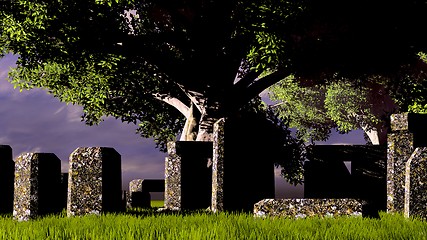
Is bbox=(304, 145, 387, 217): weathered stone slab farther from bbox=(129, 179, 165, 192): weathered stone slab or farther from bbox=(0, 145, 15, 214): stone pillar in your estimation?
bbox=(0, 145, 15, 214): stone pillar

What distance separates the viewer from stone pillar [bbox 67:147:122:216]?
1131 cm

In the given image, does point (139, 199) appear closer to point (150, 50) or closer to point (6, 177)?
point (150, 50)

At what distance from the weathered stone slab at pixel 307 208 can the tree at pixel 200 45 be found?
406 inches

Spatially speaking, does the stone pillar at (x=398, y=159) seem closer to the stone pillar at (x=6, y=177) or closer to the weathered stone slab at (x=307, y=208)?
the weathered stone slab at (x=307, y=208)

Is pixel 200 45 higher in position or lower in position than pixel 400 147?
higher

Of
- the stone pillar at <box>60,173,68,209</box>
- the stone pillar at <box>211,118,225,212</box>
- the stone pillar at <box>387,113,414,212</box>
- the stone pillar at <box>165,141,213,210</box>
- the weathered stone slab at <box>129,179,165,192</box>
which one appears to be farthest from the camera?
the weathered stone slab at <box>129,179,165,192</box>

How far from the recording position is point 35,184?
1166cm

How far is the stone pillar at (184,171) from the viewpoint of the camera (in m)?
17.2

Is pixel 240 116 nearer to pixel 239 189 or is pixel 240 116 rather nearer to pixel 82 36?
pixel 82 36

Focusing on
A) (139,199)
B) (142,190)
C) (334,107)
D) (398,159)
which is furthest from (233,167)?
(334,107)

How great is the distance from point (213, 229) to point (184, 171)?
Answer: 8.70 meters

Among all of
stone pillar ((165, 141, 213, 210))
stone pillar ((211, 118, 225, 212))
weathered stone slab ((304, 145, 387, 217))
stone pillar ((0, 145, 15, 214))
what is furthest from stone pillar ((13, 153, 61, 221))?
weathered stone slab ((304, 145, 387, 217))

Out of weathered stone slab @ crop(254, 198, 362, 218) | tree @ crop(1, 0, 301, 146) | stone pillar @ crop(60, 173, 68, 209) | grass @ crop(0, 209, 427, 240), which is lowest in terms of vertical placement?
grass @ crop(0, 209, 427, 240)

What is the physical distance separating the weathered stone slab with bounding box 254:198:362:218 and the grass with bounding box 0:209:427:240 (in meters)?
0.61
